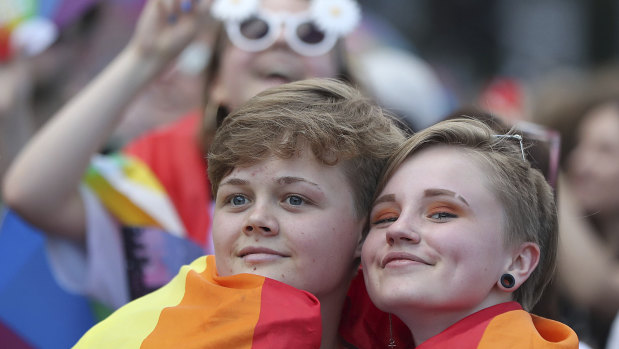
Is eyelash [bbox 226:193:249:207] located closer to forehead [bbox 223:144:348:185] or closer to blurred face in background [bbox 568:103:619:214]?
forehead [bbox 223:144:348:185]

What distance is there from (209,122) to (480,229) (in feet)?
4.82

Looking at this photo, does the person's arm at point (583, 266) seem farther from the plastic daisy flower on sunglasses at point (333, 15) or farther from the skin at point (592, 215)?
the plastic daisy flower on sunglasses at point (333, 15)

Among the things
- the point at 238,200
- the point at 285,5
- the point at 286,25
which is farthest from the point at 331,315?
the point at 285,5

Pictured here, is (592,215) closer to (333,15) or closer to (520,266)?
(333,15)

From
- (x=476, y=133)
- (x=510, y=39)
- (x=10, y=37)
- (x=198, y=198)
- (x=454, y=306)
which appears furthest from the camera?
(x=510, y=39)

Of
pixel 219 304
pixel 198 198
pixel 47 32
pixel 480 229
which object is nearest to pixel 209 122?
pixel 198 198

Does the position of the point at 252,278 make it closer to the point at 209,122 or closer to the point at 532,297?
the point at 532,297

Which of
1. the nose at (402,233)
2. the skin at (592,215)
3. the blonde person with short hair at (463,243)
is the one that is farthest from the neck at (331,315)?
the skin at (592,215)

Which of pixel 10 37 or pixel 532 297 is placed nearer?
pixel 532 297

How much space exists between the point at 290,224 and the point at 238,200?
6.6 inches

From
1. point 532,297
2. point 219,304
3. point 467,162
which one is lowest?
point 532,297

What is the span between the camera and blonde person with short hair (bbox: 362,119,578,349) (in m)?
1.72

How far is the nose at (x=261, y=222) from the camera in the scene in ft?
5.92

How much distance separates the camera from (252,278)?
1.79m
